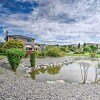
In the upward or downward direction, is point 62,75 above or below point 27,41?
below

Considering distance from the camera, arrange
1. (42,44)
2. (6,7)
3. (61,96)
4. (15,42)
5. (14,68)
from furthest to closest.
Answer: (42,44), (15,42), (6,7), (14,68), (61,96)

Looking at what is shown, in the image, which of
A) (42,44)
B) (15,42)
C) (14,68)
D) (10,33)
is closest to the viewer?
(14,68)

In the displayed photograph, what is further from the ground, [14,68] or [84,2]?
[84,2]

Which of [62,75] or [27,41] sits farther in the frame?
[27,41]

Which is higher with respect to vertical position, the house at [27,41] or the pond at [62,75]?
the house at [27,41]

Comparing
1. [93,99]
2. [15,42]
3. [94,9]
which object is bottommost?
[93,99]

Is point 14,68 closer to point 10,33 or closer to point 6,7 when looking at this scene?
point 6,7

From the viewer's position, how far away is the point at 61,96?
5.25m

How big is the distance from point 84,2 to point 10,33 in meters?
25.3

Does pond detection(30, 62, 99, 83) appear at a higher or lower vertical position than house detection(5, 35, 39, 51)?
lower

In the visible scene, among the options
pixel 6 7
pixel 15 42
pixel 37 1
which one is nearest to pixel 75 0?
pixel 37 1

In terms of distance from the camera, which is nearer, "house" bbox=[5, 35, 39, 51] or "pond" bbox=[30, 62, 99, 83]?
"pond" bbox=[30, 62, 99, 83]

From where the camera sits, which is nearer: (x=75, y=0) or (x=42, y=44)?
(x=75, y=0)

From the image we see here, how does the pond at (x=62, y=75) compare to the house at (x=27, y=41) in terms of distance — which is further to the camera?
the house at (x=27, y=41)
